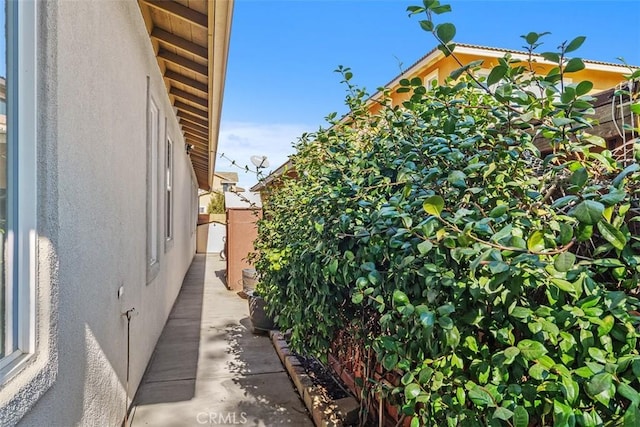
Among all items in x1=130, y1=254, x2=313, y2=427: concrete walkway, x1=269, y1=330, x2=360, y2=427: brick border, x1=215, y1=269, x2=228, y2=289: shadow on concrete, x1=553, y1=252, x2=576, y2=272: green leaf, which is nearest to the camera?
x1=553, y1=252, x2=576, y2=272: green leaf

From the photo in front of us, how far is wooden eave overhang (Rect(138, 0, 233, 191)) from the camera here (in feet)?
13.6

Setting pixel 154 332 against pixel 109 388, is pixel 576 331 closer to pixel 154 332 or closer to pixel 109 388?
pixel 109 388

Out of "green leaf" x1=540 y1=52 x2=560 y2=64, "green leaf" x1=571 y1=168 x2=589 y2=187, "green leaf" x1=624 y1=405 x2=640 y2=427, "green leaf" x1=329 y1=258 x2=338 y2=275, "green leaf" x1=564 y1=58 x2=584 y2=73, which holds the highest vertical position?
"green leaf" x1=540 y1=52 x2=560 y2=64

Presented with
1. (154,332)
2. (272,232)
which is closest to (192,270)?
(154,332)

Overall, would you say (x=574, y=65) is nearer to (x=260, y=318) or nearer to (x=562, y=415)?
(x=562, y=415)

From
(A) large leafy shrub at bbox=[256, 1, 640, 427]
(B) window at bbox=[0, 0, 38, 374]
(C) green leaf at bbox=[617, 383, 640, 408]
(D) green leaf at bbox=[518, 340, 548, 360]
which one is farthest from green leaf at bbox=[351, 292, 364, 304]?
(B) window at bbox=[0, 0, 38, 374]

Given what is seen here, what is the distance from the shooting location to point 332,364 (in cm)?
430

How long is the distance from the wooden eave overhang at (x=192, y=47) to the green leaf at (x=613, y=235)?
3369 millimetres

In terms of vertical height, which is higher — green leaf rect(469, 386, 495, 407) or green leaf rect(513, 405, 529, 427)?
green leaf rect(469, 386, 495, 407)

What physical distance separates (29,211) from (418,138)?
6.11ft

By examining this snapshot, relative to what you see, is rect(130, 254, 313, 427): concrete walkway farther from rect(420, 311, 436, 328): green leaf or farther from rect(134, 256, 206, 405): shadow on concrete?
rect(420, 311, 436, 328): green leaf

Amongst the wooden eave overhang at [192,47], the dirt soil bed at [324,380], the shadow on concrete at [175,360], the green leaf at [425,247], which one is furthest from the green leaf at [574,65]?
the shadow on concrete at [175,360]

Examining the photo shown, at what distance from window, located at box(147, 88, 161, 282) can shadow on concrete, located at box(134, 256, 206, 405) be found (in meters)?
1.11

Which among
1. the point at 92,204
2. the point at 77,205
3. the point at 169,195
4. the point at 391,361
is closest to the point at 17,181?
the point at 77,205
